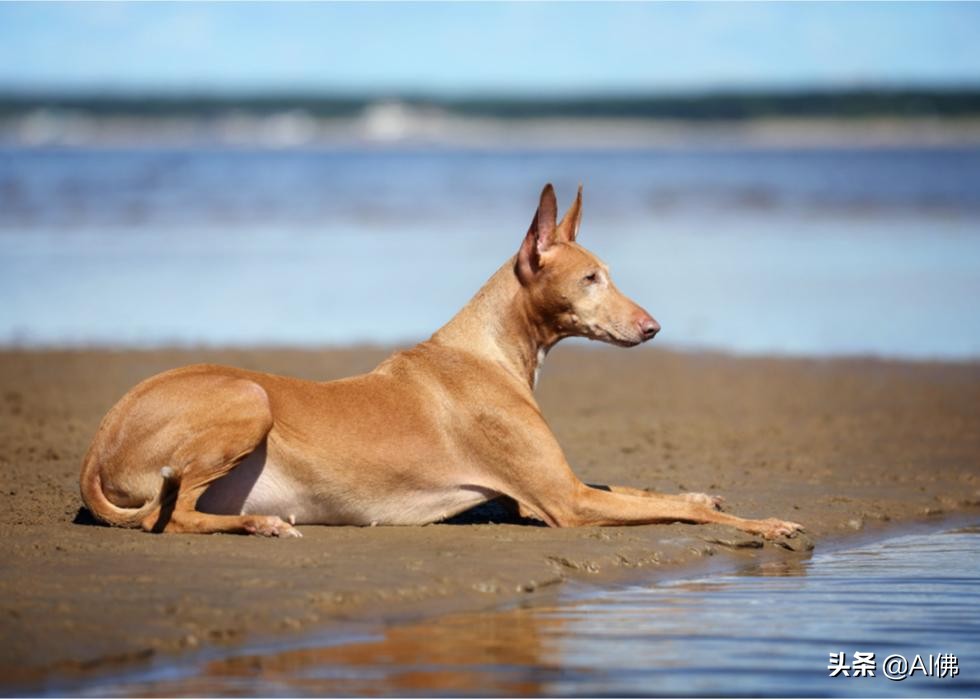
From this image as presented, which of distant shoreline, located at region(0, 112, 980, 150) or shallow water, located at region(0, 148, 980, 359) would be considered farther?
distant shoreline, located at region(0, 112, 980, 150)

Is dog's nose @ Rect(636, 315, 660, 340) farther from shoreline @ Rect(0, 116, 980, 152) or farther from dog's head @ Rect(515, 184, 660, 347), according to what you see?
shoreline @ Rect(0, 116, 980, 152)

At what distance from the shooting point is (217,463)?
8.48 meters

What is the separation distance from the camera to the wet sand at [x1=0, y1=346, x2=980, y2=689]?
23.7 feet

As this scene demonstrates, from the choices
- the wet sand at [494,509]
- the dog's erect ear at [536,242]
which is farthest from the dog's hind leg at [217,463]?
the dog's erect ear at [536,242]

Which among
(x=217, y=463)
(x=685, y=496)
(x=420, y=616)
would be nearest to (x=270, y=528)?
(x=217, y=463)

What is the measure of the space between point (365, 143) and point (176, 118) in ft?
87.4

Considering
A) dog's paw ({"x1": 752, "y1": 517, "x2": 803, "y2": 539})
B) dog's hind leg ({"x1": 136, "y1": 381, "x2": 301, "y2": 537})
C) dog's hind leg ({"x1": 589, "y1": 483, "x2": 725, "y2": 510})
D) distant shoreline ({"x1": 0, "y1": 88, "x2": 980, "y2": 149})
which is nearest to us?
dog's hind leg ({"x1": 136, "y1": 381, "x2": 301, "y2": 537})

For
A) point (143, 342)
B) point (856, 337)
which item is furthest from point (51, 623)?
point (856, 337)

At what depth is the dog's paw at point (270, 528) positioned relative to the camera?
28.1 feet

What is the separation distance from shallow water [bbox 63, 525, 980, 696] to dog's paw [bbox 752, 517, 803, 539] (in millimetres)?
590

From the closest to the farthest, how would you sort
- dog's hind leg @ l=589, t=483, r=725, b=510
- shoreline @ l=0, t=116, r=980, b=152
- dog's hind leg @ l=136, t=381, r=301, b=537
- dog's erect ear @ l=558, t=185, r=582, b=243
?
dog's hind leg @ l=136, t=381, r=301, b=537, dog's erect ear @ l=558, t=185, r=582, b=243, dog's hind leg @ l=589, t=483, r=725, b=510, shoreline @ l=0, t=116, r=980, b=152

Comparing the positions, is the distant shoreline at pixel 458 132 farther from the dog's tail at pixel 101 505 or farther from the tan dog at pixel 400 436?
the dog's tail at pixel 101 505

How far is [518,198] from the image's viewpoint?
41594mm

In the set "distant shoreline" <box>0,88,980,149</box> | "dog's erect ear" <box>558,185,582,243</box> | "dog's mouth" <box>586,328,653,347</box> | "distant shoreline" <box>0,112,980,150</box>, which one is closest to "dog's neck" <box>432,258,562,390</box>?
"dog's mouth" <box>586,328,653,347</box>
